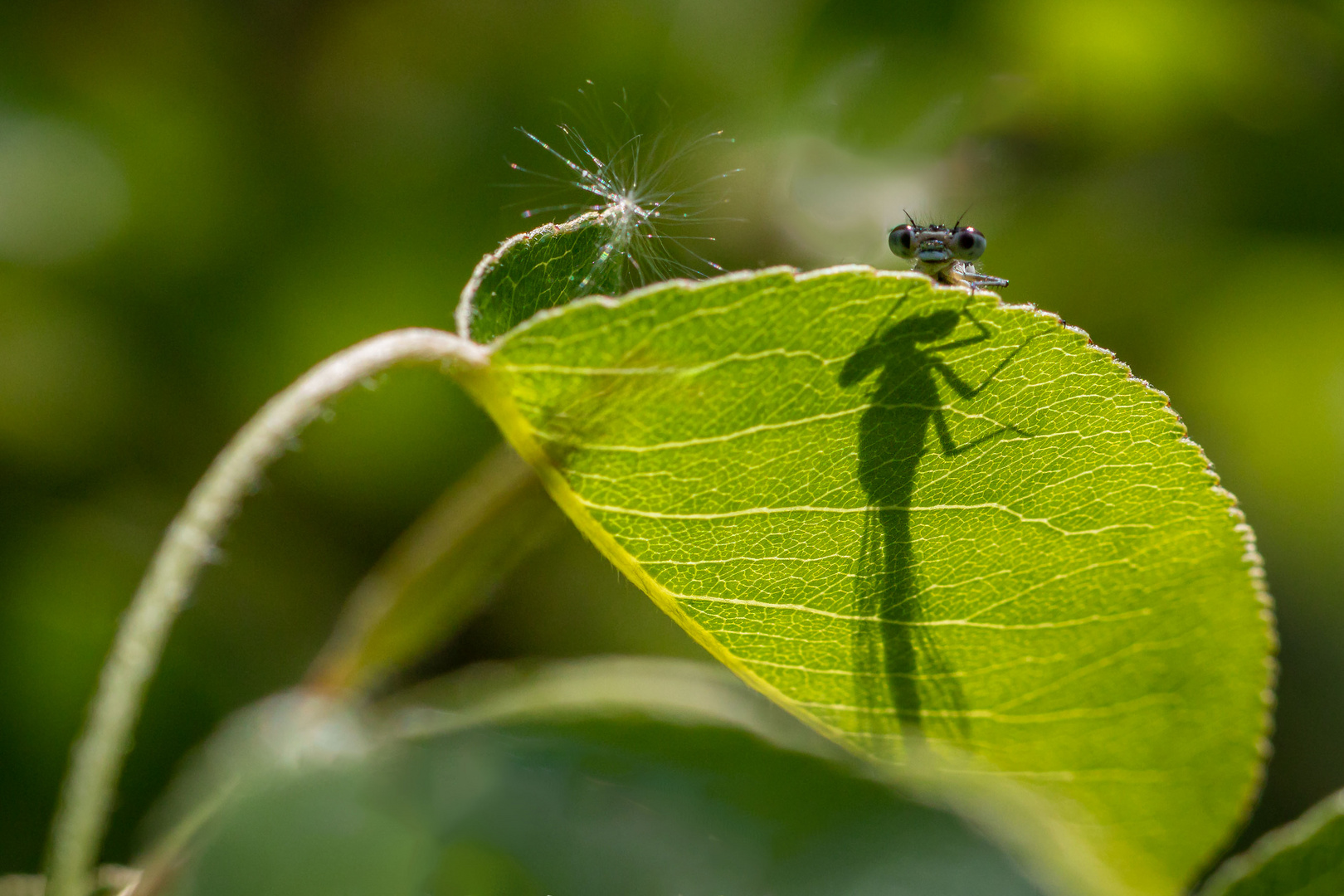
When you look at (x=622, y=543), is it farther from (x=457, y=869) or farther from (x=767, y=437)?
(x=457, y=869)

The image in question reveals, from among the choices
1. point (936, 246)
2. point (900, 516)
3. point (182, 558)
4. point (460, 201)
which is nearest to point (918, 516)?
point (900, 516)

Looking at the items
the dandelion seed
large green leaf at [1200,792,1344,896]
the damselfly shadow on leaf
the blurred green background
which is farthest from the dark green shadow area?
the blurred green background

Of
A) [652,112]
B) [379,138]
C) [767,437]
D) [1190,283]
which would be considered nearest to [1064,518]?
[767,437]

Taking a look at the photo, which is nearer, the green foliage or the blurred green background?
the green foliage

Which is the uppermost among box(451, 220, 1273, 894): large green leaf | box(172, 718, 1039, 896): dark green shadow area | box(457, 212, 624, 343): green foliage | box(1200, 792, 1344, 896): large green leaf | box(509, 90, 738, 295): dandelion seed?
box(509, 90, 738, 295): dandelion seed

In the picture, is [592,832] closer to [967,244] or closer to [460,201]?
[967,244]

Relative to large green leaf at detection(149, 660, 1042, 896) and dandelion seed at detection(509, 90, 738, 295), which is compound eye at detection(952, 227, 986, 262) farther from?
large green leaf at detection(149, 660, 1042, 896)
